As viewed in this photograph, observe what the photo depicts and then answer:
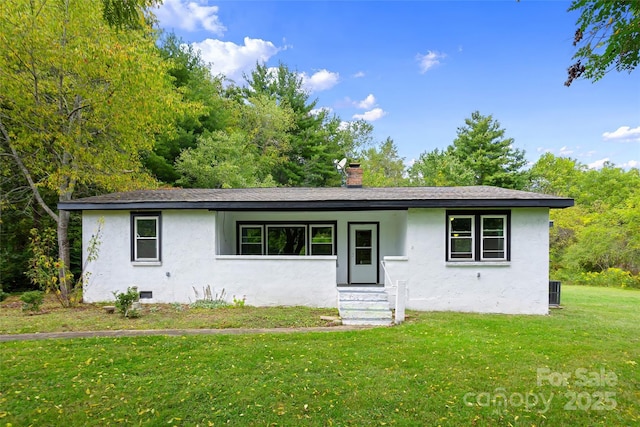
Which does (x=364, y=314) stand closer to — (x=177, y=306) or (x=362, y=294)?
(x=362, y=294)

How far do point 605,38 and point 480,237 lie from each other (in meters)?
5.22

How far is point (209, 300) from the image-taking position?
27.9ft

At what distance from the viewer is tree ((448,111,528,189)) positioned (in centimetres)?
2633

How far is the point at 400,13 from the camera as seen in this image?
36.4 ft

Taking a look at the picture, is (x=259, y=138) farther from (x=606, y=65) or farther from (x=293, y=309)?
(x=606, y=65)

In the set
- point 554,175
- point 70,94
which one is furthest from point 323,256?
point 554,175

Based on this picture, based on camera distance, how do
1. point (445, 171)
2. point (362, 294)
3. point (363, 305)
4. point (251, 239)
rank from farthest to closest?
point (445, 171) → point (251, 239) → point (362, 294) → point (363, 305)

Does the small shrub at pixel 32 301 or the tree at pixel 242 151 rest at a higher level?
the tree at pixel 242 151

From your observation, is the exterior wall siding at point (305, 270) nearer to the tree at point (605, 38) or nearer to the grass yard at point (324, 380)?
the grass yard at point (324, 380)

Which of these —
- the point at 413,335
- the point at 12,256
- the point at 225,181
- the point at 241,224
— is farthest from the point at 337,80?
the point at 413,335

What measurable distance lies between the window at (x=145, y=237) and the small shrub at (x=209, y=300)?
1.54 meters

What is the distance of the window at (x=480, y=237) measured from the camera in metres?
8.31

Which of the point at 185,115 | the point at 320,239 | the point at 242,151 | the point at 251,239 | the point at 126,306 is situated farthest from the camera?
the point at 242,151

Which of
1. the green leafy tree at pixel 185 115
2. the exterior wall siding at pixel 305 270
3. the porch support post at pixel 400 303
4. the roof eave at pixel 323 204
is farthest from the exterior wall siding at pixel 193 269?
the green leafy tree at pixel 185 115
